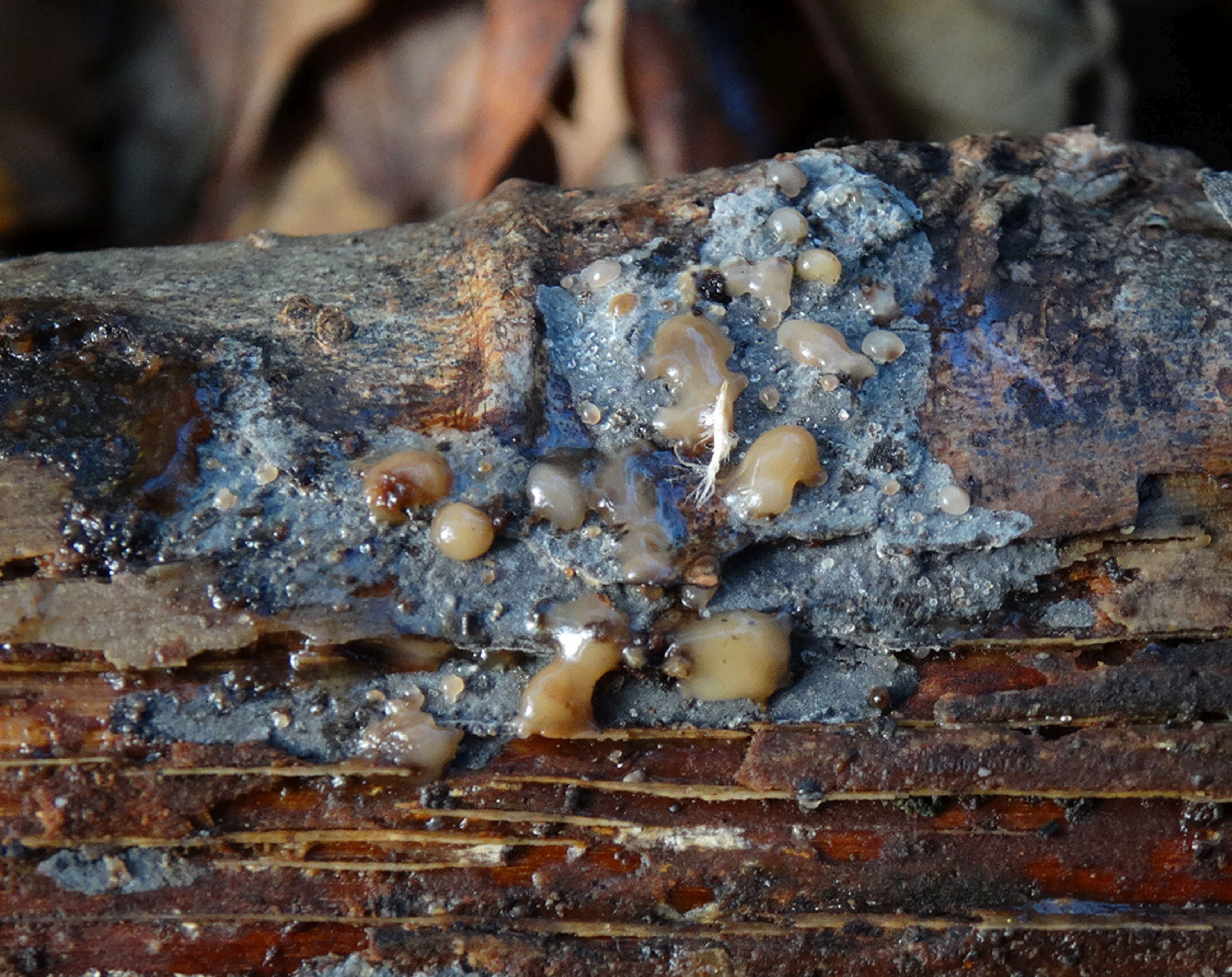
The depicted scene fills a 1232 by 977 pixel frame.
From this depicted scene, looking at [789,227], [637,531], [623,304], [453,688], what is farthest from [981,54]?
[453,688]

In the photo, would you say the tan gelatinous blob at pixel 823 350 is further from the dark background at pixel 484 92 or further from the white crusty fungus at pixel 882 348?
the dark background at pixel 484 92

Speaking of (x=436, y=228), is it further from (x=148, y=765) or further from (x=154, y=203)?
(x=154, y=203)

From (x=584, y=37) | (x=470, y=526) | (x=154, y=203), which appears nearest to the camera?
(x=470, y=526)

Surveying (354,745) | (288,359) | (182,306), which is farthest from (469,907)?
(182,306)

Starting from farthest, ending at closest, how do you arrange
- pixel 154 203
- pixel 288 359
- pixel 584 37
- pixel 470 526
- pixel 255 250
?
1. pixel 154 203
2. pixel 584 37
3. pixel 255 250
4. pixel 288 359
5. pixel 470 526

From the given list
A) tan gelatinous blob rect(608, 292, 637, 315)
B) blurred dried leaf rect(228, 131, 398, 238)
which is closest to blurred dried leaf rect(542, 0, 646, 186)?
blurred dried leaf rect(228, 131, 398, 238)

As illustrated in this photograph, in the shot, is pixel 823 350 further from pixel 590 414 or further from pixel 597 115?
pixel 597 115
